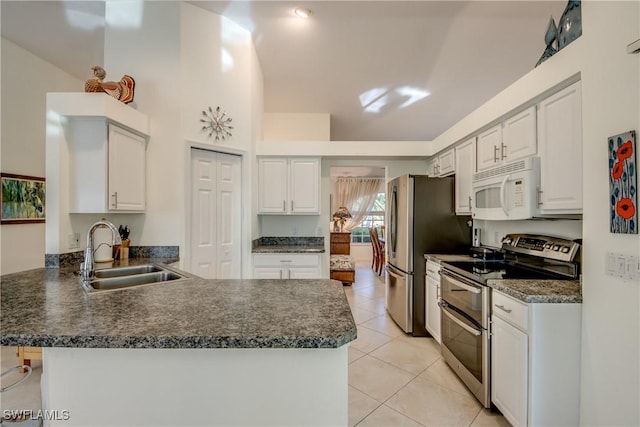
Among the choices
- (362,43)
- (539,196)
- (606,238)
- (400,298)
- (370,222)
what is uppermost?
(362,43)

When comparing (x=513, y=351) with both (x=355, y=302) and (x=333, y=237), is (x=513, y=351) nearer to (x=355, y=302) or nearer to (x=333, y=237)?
(x=355, y=302)

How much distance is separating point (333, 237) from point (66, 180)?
191 inches

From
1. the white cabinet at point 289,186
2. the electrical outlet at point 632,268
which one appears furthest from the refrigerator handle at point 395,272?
the electrical outlet at point 632,268

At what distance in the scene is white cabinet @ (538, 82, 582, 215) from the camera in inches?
66.8

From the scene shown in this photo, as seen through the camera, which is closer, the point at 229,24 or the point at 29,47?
the point at 229,24

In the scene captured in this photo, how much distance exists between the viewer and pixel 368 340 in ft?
9.97

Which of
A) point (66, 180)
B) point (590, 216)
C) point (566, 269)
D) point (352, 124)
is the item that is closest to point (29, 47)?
point (66, 180)

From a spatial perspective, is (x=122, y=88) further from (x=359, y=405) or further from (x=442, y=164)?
(x=442, y=164)

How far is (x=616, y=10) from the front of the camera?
1.34m

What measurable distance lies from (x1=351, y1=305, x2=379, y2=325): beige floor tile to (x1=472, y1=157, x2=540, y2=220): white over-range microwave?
6.19 ft

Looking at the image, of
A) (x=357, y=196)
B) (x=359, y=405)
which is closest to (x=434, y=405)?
(x=359, y=405)

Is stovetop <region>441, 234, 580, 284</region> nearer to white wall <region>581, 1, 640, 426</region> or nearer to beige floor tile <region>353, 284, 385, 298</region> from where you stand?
white wall <region>581, 1, 640, 426</region>

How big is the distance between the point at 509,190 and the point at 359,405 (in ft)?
6.26

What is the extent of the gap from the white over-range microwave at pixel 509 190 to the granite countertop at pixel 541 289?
470mm
